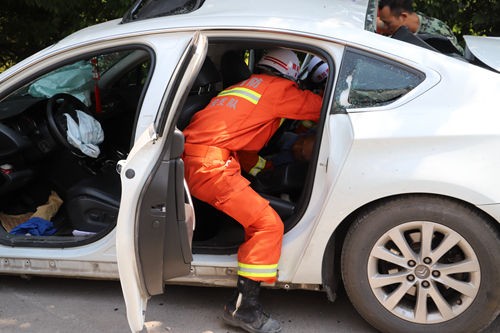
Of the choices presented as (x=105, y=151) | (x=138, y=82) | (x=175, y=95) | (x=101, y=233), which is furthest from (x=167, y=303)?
(x=138, y=82)

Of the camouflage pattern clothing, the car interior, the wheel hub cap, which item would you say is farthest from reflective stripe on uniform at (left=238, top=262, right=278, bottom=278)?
the camouflage pattern clothing

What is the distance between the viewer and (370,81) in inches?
111

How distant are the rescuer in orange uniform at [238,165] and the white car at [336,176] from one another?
113 mm

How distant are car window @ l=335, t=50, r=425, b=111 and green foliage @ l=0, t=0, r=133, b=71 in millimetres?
3320

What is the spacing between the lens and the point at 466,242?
273cm

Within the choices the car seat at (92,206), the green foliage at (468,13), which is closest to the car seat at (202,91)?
the car seat at (92,206)

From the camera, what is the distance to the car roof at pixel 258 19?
293cm

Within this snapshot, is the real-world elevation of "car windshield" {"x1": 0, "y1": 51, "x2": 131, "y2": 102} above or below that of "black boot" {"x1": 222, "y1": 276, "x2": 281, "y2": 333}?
above

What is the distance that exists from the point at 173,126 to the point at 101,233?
0.85 metres

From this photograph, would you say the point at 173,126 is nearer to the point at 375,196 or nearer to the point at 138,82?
the point at 375,196

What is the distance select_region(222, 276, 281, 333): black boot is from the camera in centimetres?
304

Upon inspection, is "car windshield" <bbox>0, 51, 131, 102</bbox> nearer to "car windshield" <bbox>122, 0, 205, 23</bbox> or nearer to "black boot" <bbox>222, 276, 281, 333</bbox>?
"car windshield" <bbox>122, 0, 205, 23</bbox>

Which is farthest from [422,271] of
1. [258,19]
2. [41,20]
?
[41,20]

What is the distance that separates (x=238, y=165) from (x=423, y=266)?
1009 millimetres
